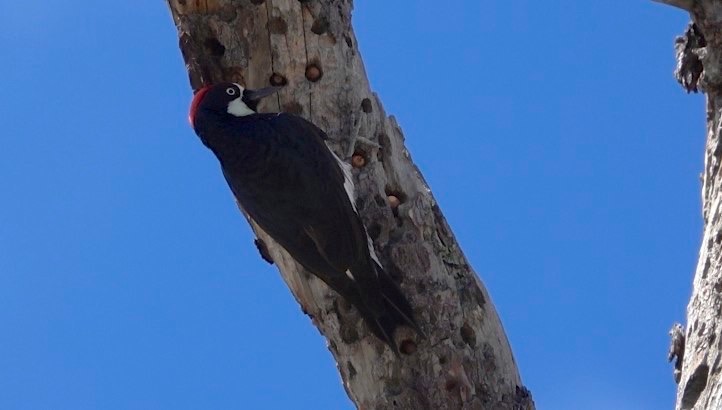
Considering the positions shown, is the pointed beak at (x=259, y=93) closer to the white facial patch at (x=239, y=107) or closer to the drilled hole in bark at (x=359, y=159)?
the white facial patch at (x=239, y=107)

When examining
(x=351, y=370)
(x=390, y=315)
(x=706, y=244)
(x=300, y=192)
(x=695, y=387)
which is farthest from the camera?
(x=300, y=192)

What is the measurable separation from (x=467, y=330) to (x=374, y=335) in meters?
0.34

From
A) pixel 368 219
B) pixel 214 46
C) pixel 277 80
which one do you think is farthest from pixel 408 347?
pixel 214 46

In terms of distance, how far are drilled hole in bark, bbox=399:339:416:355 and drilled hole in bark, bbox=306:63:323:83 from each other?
114 cm

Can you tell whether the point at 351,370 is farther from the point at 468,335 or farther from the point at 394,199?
the point at 394,199

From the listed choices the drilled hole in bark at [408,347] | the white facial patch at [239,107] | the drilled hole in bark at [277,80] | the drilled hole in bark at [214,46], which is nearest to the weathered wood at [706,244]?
the drilled hole in bark at [408,347]

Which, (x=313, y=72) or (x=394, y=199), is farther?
(x=313, y=72)

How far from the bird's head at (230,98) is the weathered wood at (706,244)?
5.26ft

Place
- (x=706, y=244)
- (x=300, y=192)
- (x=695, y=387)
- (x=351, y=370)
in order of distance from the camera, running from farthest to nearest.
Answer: (x=300, y=192)
(x=351, y=370)
(x=706, y=244)
(x=695, y=387)

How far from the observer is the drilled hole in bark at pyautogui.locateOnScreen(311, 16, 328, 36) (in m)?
4.91

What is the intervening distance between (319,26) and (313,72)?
0.19 meters

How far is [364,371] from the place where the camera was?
14.7ft

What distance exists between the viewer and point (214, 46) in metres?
4.96

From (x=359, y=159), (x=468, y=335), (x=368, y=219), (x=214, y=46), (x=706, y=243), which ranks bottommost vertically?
(x=468, y=335)
